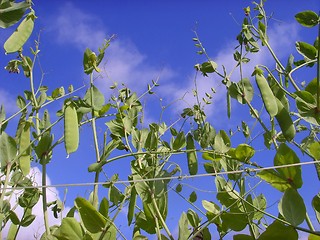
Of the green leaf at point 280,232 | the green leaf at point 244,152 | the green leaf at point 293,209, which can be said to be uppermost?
the green leaf at point 244,152

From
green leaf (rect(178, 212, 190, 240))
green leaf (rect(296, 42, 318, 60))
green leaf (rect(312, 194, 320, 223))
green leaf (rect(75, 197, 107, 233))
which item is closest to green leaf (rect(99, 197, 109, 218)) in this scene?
green leaf (rect(75, 197, 107, 233))

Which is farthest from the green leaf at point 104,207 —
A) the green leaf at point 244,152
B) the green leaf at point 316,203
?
the green leaf at point 316,203

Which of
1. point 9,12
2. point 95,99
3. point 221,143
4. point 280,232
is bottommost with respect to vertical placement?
point 280,232

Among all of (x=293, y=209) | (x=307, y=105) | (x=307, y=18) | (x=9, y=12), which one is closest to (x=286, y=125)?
(x=307, y=105)

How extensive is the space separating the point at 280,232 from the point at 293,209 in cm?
5

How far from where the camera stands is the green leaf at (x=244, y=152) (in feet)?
2.90

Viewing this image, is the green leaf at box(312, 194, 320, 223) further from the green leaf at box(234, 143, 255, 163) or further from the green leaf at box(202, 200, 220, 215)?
the green leaf at box(202, 200, 220, 215)

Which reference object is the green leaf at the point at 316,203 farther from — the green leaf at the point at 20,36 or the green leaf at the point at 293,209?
the green leaf at the point at 20,36

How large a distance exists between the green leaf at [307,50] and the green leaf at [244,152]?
283 mm

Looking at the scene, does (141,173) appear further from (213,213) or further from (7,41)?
(7,41)

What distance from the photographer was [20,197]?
3.80ft

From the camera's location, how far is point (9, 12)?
31.3 inches

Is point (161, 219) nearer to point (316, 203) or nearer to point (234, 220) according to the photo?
point (234, 220)

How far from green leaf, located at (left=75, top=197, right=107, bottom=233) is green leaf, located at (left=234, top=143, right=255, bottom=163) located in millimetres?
291
